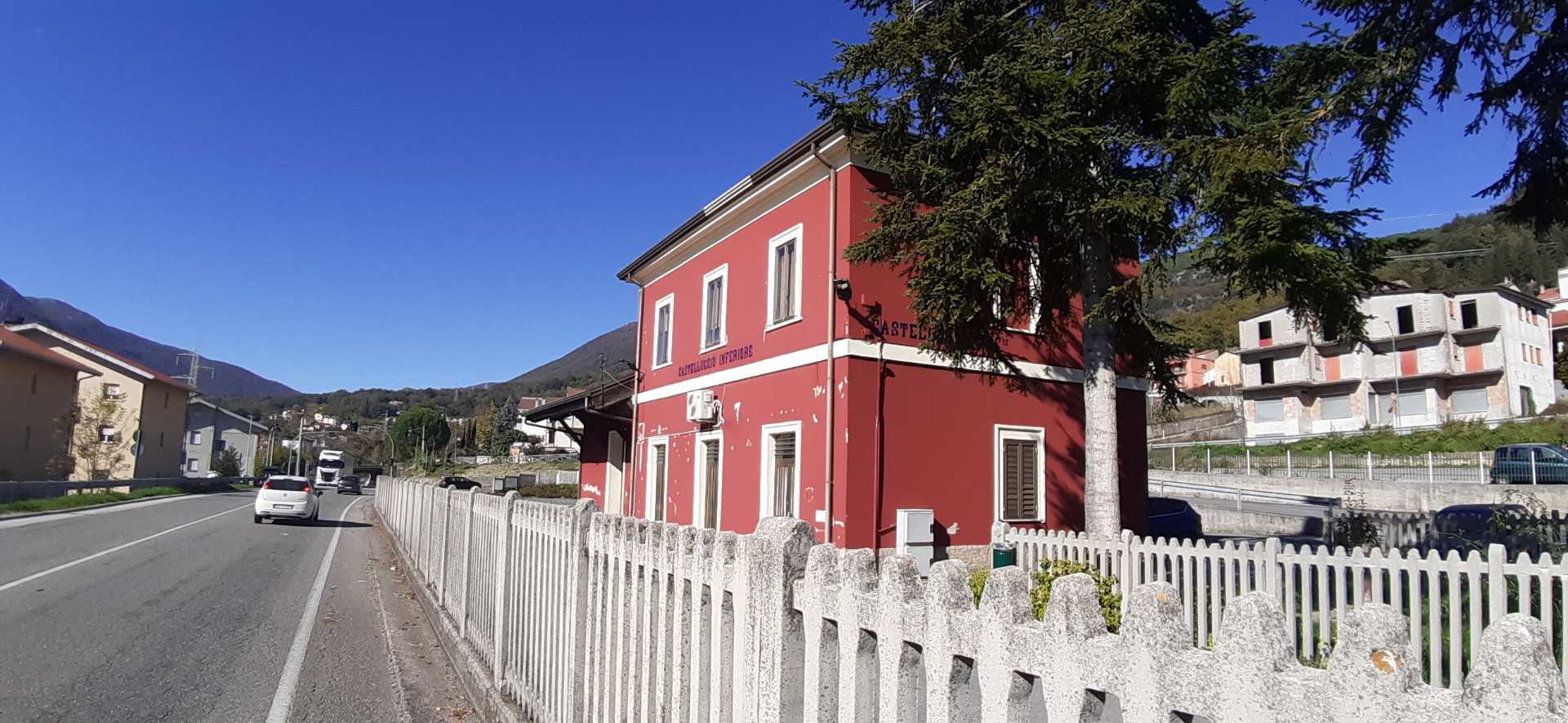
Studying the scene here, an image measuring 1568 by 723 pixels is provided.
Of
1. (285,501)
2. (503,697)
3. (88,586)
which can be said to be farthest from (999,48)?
(285,501)

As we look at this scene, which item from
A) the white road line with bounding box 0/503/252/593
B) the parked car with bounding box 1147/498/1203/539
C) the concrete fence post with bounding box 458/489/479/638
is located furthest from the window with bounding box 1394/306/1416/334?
the white road line with bounding box 0/503/252/593

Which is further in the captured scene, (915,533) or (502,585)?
(915,533)

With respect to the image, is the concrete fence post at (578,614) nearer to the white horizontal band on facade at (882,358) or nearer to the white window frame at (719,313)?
the white horizontal band on facade at (882,358)

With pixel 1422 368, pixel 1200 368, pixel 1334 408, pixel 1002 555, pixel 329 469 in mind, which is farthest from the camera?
pixel 1200 368

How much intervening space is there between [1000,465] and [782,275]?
4730 mm

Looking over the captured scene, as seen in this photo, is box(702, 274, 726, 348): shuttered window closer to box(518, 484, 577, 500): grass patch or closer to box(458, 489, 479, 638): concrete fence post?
box(458, 489, 479, 638): concrete fence post

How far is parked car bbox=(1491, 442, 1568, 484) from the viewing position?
2573 centimetres

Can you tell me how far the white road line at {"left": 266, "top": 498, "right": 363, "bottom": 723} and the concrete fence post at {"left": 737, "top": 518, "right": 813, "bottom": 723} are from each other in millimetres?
4804

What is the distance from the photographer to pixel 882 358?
12.8 metres

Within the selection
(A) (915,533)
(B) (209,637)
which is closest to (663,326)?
(A) (915,533)

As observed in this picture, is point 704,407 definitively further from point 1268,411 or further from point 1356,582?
point 1268,411

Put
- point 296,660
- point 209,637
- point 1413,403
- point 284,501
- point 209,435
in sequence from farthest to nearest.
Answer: point 209,435 < point 1413,403 < point 284,501 < point 209,637 < point 296,660

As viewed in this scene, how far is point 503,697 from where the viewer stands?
5719 millimetres

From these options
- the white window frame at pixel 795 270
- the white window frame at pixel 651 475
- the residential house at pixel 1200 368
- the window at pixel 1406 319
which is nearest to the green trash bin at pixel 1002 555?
the white window frame at pixel 795 270
